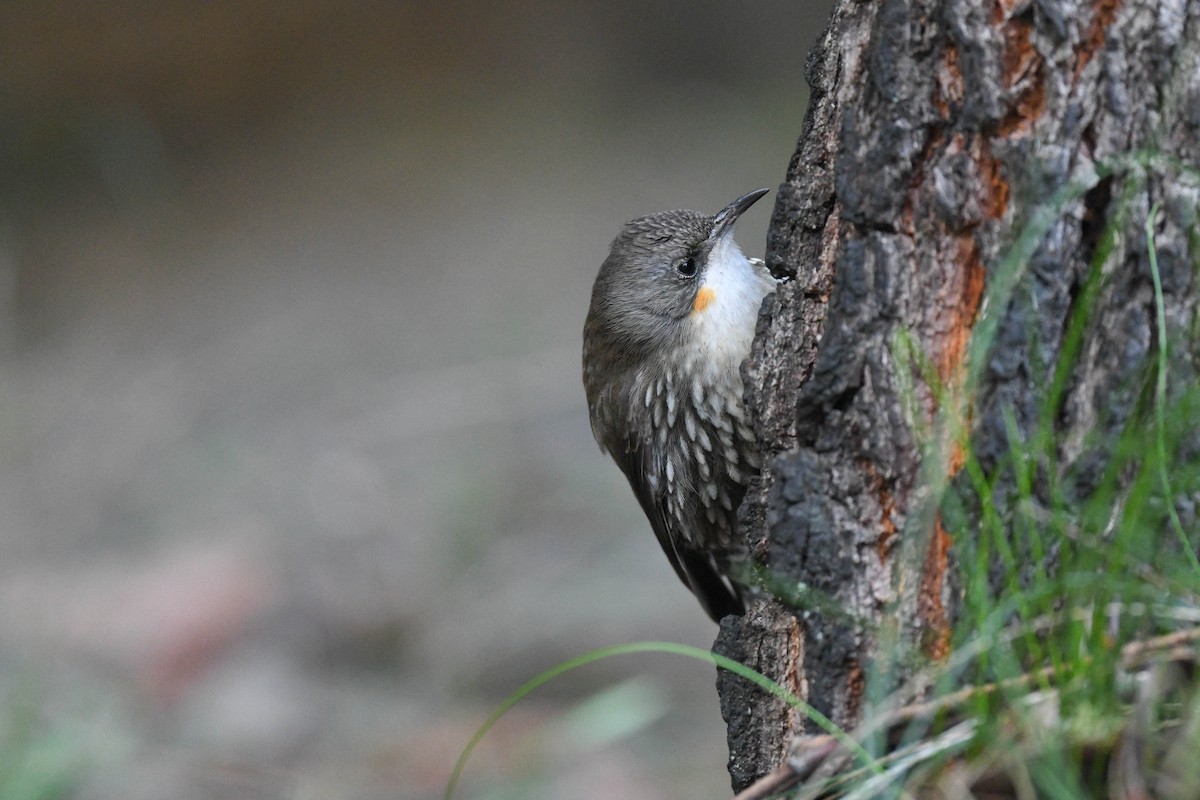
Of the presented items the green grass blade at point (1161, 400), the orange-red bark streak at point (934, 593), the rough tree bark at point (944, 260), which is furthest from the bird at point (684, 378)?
the green grass blade at point (1161, 400)

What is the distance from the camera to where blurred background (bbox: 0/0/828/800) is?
546 cm

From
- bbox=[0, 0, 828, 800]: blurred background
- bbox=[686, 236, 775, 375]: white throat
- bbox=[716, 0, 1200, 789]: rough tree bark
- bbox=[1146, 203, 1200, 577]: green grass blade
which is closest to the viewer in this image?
bbox=[1146, 203, 1200, 577]: green grass blade

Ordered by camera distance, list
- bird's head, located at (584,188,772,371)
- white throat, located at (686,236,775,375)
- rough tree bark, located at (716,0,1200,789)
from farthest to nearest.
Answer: bird's head, located at (584,188,772,371) → white throat, located at (686,236,775,375) → rough tree bark, located at (716,0,1200,789)

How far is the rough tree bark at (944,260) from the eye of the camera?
169cm

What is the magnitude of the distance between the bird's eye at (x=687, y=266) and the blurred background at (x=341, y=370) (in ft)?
6.55


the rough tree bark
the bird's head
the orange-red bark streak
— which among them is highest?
the bird's head

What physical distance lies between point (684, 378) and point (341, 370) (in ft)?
13.2

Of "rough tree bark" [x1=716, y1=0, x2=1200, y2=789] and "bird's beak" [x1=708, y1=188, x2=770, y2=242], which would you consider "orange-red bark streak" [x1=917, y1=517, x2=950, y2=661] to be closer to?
"rough tree bark" [x1=716, y1=0, x2=1200, y2=789]

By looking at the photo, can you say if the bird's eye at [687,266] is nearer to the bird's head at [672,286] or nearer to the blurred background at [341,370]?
the bird's head at [672,286]

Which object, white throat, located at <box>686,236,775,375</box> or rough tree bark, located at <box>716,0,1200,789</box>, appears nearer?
rough tree bark, located at <box>716,0,1200,789</box>

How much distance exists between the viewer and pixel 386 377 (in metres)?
6.96

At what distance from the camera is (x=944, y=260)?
182 centimetres

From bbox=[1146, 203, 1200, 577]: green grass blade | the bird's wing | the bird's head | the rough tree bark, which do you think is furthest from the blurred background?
bbox=[1146, 203, 1200, 577]: green grass blade

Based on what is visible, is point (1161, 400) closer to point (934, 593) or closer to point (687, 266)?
point (934, 593)
